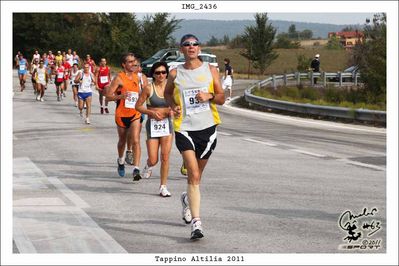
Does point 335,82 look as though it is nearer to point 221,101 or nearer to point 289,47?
point 221,101

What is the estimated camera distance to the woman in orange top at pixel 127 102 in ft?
43.8

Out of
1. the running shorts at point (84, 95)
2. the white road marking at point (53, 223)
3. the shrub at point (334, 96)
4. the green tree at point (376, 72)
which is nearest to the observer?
the white road marking at point (53, 223)

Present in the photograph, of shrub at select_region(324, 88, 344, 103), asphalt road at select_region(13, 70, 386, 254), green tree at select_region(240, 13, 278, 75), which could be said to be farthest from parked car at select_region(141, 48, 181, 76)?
asphalt road at select_region(13, 70, 386, 254)

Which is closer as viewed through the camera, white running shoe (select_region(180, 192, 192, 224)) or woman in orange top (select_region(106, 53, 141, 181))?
white running shoe (select_region(180, 192, 192, 224))

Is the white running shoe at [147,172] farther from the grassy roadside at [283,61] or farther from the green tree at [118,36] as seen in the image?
the grassy roadside at [283,61]

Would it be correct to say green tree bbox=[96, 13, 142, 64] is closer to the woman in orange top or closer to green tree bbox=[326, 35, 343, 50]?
the woman in orange top

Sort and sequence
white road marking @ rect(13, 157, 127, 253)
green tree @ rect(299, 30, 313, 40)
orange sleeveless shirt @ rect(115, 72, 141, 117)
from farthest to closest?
green tree @ rect(299, 30, 313, 40)
orange sleeveless shirt @ rect(115, 72, 141, 117)
white road marking @ rect(13, 157, 127, 253)

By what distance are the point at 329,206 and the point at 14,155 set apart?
8.49 meters

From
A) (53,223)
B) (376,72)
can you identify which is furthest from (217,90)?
(376,72)

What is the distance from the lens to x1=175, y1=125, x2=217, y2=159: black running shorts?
28.4ft

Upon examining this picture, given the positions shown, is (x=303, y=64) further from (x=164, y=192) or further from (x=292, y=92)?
(x=164, y=192)

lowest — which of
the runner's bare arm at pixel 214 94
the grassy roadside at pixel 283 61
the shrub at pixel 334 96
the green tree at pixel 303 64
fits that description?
the shrub at pixel 334 96

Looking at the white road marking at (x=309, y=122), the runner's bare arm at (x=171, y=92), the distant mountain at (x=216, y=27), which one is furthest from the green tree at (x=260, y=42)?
the runner's bare arm at (x=171, y=92)

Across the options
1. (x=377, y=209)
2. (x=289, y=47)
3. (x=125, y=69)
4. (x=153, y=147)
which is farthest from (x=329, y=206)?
(x=289, y=47)
